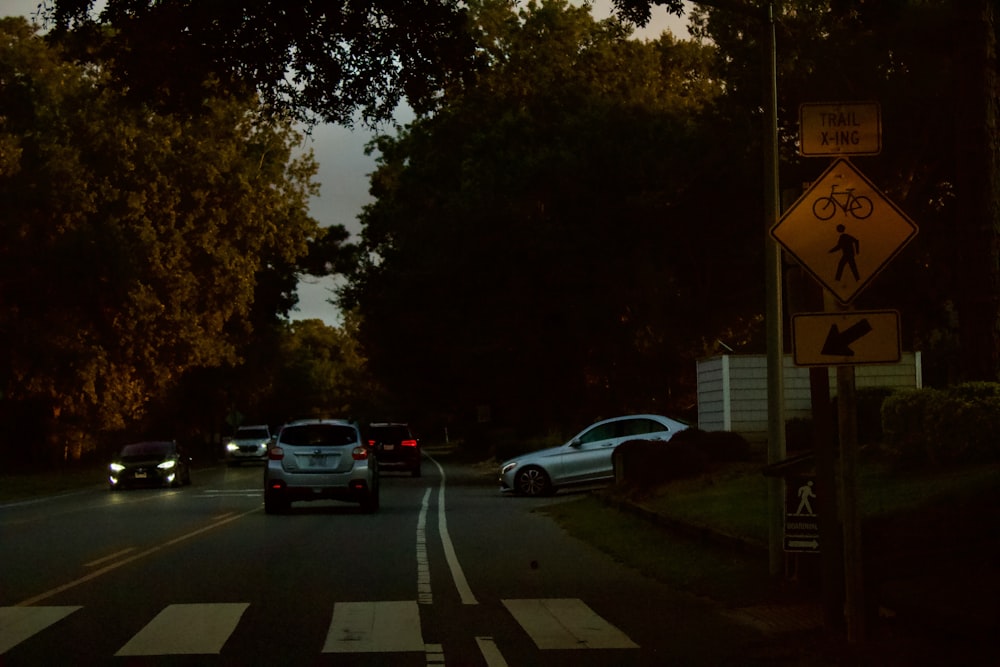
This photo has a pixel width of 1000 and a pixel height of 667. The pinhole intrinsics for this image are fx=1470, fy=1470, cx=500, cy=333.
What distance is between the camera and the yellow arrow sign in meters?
9.62

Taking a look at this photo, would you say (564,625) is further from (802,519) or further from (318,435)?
(318,435)

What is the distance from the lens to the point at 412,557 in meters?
17.7

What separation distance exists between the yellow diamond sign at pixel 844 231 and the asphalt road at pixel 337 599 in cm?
265

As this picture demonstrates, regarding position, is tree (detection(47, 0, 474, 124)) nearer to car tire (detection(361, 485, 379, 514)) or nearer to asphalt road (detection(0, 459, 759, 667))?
asphalt road (detection(0, 459, 759, 667))

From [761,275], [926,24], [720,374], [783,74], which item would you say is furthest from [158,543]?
[761,275]

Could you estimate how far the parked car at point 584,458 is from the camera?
1271 inches

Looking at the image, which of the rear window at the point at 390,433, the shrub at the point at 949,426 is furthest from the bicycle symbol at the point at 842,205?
the rear window at the point at 390,433

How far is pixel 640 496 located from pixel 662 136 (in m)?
20.9

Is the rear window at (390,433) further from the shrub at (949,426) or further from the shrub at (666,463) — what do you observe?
the shrub at (949,426)

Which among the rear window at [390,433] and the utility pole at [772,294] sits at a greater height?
the utility pole at [772,294]

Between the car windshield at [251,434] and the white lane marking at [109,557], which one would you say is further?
the car windshield at [251,434]

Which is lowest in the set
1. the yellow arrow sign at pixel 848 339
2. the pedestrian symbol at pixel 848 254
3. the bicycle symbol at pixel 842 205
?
the yellow arrow sign at pixel 848 339

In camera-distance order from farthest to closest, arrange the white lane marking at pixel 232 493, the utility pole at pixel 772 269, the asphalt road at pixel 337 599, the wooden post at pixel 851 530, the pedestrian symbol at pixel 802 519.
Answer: the white lane marking at pixel 232 493 → the utility pole at pixel 772 269 → the pedestrian symbol at pixel 802 519 → the asphalt road at pixel 337 599 → the wooden post at pixel 851 530

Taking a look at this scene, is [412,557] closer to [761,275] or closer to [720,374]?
[720,374]
